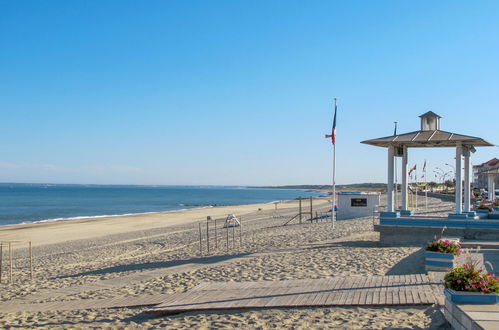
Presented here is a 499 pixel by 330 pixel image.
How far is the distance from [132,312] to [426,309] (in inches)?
210

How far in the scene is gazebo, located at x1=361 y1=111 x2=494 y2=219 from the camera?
15906 mm

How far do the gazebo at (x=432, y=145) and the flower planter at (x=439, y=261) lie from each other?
6.31 meters

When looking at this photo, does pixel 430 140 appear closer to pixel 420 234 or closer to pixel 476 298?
pixel 420 234

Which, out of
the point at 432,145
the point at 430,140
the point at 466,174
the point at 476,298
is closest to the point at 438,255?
the point at 476,298

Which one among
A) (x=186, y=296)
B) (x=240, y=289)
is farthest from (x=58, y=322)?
(x=240, y=289)

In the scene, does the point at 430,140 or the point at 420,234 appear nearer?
the point at 420,234

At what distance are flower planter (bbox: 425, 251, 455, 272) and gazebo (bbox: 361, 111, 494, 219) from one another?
20.7 feet

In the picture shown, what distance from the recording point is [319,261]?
12.8 meters

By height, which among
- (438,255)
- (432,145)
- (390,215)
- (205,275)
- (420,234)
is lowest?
(205,275)

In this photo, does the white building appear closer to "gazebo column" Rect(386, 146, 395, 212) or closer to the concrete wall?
"gazebo column" Rect(386, 146, 395, 212)

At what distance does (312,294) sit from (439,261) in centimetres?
327

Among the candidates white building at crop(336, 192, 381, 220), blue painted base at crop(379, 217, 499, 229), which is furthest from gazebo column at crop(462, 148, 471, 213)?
white building at crop(336, 192, 381, 220)

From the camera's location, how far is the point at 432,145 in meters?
17.5

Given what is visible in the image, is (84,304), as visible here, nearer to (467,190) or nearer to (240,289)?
(240,289)
